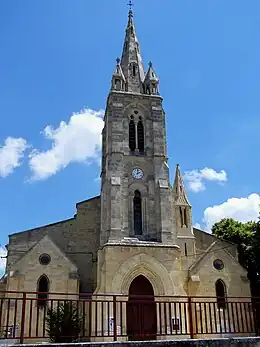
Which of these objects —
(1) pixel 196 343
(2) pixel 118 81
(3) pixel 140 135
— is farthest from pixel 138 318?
(2) pixel 118 81

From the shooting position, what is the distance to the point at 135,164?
96.9 ft

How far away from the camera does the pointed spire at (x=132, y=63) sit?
32719mm

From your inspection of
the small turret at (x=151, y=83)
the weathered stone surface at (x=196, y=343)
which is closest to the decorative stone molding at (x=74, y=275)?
the small turret at (x=151, y=83)

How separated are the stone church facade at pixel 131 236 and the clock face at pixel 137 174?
8 centimetres

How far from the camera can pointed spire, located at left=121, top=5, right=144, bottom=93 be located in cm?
3272

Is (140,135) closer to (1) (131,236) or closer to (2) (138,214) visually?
(2) (138,214)

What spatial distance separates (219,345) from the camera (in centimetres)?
1026

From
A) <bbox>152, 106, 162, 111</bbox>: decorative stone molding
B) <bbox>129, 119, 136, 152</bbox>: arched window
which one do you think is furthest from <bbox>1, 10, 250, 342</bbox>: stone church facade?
<bbox>152, 106, 162, 111</bbox>: decorative stone molding

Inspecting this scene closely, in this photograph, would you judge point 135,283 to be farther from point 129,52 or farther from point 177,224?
point 129,52

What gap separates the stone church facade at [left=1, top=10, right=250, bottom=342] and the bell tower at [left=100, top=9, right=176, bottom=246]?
73mm

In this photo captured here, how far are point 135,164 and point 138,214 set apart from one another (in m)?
→ 3.81

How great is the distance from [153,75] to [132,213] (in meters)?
12.4

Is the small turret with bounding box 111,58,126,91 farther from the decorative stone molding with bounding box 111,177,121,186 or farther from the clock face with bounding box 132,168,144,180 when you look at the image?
the decorative stone molding with bounding box 111,177,121,186

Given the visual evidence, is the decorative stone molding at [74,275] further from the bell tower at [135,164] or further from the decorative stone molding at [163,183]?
the decorative stone molding at [163,183]
